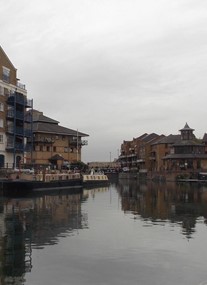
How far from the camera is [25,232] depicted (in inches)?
887

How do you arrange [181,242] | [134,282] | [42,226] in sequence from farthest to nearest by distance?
[42,226], [181,242], [134,282]

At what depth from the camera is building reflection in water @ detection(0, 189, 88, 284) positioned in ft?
49.9

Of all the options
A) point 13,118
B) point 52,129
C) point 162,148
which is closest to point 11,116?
point 13,118

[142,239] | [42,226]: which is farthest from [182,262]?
[42,226]

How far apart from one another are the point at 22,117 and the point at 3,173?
1833 cm

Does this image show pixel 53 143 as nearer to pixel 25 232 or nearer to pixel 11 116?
pixel 11 116

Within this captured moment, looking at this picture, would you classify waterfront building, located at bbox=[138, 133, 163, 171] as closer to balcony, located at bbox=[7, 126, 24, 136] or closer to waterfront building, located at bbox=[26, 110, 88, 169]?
waterfront building, located at bbox=[26, 110, 88, 169]

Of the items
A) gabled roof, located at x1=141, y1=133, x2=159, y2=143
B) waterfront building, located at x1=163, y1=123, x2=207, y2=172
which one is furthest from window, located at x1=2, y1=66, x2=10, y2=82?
gabled roof, located at x1=141, y1=133, x2=159, y2=143

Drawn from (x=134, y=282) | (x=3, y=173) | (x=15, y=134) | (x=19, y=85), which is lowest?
(x=134, y=282)

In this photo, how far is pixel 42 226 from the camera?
24.9 metres

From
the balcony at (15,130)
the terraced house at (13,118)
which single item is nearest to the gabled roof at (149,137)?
the terraced house at (13,118)

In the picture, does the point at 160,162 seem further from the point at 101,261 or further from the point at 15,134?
the point at 101,261

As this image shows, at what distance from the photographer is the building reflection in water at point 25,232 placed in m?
15.2

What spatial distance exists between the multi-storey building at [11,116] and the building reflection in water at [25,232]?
107 feet
